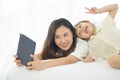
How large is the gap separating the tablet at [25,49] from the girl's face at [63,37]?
0.24m

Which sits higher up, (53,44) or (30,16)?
(30,16)

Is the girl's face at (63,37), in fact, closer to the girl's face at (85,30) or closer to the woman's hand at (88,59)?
the girl's face at (85,30)

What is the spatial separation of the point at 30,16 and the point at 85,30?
48 cm

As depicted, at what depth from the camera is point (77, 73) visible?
1.17 m

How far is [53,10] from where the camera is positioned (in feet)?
6.27

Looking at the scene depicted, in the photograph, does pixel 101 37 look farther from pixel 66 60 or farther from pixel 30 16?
pixel 30 16

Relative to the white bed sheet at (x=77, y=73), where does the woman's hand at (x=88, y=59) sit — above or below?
above

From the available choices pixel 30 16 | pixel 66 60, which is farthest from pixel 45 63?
pixel 30 16

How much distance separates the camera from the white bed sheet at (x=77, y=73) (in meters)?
1.13

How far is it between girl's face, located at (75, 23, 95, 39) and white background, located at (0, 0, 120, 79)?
1.29 ft

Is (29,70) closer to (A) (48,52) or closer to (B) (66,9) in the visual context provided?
(A) (48,52)

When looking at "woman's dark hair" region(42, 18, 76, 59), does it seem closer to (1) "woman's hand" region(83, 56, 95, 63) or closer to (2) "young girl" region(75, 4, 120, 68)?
(2) "young girl" region(75, 4, 120, 68)

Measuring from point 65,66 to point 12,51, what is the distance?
2.04 ft

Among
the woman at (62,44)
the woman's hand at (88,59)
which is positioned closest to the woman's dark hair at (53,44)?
the woman at (62,44)
